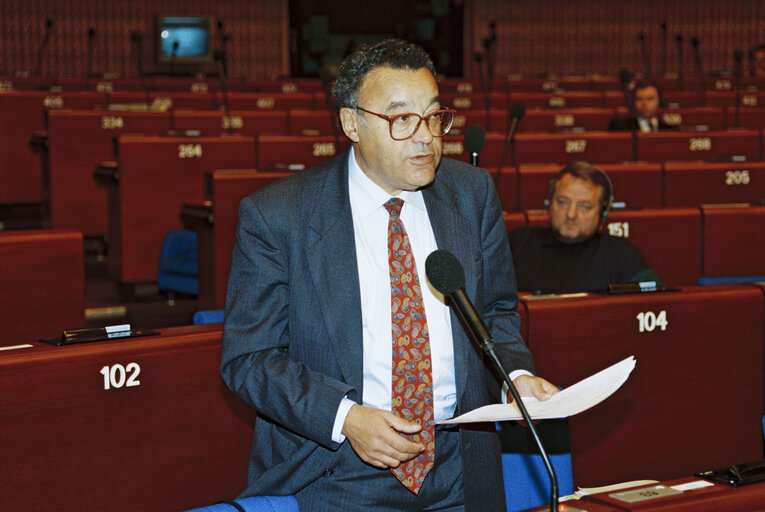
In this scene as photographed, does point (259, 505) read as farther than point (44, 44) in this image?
No

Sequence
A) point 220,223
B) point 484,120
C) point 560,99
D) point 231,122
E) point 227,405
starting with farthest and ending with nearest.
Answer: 1. point 560,99
2. point 484,120
3. point 231,122
4. point 220,223
5. point 227,405

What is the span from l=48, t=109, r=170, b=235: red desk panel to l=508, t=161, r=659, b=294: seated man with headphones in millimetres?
3416

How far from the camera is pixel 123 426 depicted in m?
2.21

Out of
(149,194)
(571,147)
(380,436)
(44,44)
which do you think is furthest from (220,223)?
(44,44)

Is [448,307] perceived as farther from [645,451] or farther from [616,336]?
[645,451]

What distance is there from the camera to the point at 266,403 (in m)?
1.60

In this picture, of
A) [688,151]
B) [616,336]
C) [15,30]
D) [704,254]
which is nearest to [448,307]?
[616,336]

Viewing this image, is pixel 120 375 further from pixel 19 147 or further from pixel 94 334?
pixel 19 147

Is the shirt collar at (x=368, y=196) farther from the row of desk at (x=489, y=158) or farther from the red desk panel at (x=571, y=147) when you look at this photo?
the red desk panel at (x=571, y=147)

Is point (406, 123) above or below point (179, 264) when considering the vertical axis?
above

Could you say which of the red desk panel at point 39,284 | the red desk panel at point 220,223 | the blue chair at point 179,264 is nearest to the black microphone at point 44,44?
the blue chair at point 179,264

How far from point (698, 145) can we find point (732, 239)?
222 cm

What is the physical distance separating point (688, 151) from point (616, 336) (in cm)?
384

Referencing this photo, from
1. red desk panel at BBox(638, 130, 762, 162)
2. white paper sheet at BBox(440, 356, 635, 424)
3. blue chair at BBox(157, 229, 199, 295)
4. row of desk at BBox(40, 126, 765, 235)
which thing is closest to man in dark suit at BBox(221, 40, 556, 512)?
white paper sheet at BBox(440, 356, 635, 424)
